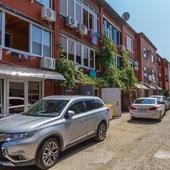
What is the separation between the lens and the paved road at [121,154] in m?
6.64

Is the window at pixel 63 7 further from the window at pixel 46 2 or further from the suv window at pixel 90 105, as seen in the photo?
the suv window at pixel 90 105

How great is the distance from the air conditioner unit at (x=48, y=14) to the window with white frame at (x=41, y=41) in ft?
2.20

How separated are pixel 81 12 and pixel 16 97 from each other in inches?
350

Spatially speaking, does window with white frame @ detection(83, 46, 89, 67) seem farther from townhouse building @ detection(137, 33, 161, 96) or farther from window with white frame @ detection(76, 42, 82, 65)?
townhouse building @ detection(137, 33, 161, 96)

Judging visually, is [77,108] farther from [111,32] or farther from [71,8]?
[111,32]

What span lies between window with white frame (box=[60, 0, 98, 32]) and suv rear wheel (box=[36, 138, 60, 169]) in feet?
34.6

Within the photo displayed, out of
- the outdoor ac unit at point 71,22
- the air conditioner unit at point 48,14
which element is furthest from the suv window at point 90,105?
the outdoor ac unit at point 71,22

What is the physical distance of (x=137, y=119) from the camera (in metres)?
16.5

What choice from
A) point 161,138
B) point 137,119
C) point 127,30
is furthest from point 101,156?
point 127,30

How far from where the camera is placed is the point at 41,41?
43.7ft

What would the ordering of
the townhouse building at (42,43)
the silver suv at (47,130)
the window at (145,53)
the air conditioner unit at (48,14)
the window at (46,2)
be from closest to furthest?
1. the silver suv at (47,130)
2. the townhouse building at (42,43)
3. the air conditioner unit at (48,14)
4. the window at (46,2)
5. the window at (145,53)

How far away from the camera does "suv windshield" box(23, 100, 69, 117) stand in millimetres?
7523

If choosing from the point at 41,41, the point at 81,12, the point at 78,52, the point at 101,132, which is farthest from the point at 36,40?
the point at 101,132

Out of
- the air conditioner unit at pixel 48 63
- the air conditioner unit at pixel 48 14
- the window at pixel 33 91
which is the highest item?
the air conditioner unit at pixel 48 14
